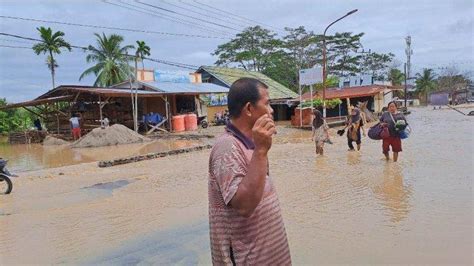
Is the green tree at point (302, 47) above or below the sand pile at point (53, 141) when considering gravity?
above

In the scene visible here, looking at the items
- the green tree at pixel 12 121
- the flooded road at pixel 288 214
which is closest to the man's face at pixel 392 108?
the flooded road at pixel 288 214

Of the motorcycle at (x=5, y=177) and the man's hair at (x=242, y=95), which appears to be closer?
the man's hair at (x=242, y=95)

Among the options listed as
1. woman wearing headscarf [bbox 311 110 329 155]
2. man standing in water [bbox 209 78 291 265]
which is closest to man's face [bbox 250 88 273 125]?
man standing in water [bbox 209 78 291 265]

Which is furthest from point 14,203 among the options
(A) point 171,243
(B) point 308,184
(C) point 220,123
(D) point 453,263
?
(C) point 220,123

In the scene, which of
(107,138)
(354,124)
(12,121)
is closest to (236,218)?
(354,124)

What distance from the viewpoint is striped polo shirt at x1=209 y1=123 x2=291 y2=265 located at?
195 cm

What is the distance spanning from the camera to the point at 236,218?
200 centimetres

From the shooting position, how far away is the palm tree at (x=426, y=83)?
72.9m

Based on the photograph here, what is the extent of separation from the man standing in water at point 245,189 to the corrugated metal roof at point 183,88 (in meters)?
25.0

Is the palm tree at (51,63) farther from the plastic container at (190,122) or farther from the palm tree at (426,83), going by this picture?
the palm tree at (426,83)

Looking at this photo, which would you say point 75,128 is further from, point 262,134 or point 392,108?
point 262,134

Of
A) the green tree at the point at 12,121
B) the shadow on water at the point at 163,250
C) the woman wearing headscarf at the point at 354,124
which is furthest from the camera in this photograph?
the green tree at the point at 12,121

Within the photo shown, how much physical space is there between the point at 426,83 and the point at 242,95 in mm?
77716

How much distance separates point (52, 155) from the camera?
18391 millimetres
